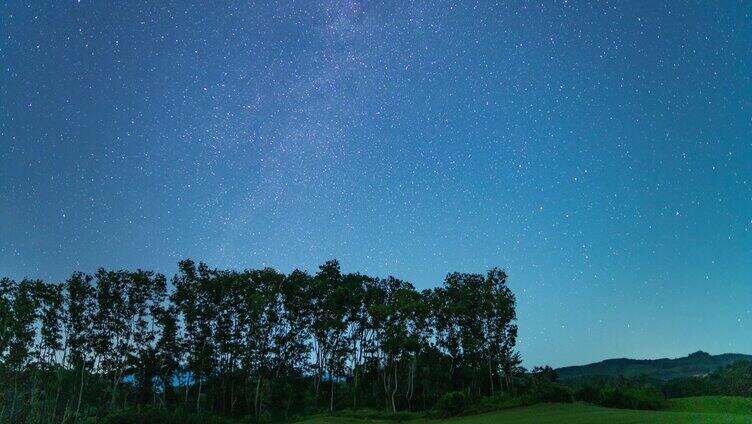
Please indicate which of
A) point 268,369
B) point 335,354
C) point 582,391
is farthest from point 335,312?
point 582,391

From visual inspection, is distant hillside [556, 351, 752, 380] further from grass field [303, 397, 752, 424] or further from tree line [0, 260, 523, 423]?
grass field [303, 397, 752, 424]

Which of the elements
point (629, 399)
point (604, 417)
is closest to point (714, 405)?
point (629, 399)

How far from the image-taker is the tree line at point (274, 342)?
53969 millimetres

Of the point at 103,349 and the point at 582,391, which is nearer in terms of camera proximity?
the point at 582,391

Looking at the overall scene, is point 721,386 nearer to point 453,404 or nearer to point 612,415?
point 453,404

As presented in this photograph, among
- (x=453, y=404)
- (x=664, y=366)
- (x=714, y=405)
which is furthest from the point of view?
(x=664, y=366)

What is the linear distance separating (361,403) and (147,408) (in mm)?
21637

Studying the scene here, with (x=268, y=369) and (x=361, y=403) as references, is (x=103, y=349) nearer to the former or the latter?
(x=268, y=369)

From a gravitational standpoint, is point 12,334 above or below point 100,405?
above

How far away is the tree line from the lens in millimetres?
53969

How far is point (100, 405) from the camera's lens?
49.8 m

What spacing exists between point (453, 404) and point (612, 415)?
18412mm

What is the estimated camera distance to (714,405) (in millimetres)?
35500

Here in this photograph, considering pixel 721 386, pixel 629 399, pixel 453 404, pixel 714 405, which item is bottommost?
pixel 714 405
